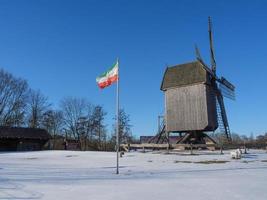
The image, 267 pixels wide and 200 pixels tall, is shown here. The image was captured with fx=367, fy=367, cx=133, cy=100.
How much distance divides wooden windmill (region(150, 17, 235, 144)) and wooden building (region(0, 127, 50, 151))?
2531 cm

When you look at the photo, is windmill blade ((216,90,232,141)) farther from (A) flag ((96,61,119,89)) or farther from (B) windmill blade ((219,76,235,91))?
(A) flag ((96,61,119,89))

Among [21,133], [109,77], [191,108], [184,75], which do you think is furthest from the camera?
[21,133]

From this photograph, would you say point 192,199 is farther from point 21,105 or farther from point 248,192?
point 21,105

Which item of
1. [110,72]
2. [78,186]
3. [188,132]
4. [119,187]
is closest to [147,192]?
[119,187]

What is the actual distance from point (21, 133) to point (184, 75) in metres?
30.5

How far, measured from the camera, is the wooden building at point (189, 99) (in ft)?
140

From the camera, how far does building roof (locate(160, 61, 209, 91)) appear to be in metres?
43.9

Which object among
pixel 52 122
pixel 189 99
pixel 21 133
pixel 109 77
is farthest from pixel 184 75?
pixel 52 122

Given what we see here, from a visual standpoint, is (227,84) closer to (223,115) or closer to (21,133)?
(223,115)

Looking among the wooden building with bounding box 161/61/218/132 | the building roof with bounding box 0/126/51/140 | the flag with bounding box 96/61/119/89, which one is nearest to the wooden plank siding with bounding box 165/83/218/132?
the wooden building with bounding box 161/61/218/132

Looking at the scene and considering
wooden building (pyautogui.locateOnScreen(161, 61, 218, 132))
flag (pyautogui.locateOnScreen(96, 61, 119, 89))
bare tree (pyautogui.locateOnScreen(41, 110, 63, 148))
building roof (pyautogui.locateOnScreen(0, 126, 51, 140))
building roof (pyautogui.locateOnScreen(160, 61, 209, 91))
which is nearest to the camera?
flag (pyautogui.locateOnScreen(96, 61, 119, 89))

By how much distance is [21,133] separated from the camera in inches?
2394

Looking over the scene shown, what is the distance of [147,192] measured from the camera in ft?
37.0

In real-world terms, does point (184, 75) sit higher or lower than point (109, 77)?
higher
